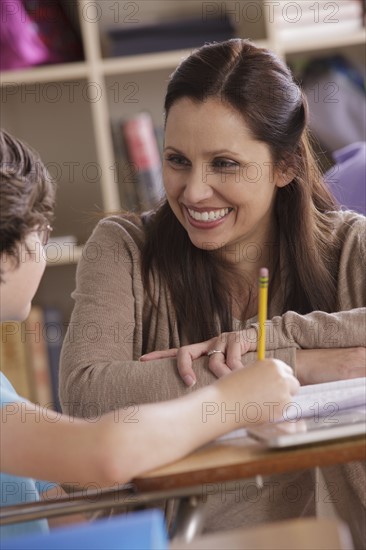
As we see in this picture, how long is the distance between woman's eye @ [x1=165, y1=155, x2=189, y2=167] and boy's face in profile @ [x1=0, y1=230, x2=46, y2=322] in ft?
1.74

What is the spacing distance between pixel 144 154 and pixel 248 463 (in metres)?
2.28

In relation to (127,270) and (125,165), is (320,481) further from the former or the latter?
(125,165)

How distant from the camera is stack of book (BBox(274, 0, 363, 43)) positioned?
124 inches

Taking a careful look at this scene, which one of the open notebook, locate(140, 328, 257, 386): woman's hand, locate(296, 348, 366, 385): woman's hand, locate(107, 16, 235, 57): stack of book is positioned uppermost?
locate(107, 16, 235, 57): stack of book

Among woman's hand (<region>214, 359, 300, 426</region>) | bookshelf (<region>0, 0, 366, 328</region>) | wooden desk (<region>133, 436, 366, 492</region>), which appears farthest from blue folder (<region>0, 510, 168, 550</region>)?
bookshelf (<region>0, 0, 366, 328</region>)

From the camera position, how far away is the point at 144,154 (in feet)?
10.4

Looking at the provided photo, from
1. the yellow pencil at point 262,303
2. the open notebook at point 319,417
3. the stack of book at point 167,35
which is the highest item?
the stack of book at point 167,35

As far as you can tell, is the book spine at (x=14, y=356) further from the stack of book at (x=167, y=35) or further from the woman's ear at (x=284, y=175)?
the woman's ear at (x=284, y=175)

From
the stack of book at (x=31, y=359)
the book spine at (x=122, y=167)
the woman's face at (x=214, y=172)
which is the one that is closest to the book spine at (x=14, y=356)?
the stack of book at (x=31, y=359)

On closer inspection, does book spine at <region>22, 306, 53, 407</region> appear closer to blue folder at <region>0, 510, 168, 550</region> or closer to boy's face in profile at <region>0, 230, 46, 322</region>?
boy's face in profile at <region>0, 230, 46, 322</region>

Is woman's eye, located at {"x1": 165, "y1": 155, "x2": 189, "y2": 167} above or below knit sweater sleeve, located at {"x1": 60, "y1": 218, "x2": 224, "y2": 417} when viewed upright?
above

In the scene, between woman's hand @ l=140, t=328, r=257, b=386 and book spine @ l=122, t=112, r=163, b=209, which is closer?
woman's hand @ l=140, t=328, r=257, b=386

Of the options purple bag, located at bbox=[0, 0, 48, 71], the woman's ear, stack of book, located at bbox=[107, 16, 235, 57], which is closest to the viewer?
the woman's ear

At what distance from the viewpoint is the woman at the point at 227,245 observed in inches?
64.4
